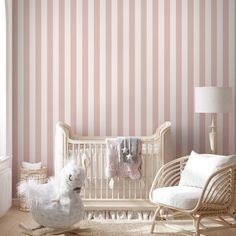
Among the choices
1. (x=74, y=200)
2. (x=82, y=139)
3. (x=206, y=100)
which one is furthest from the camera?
(x=82, y=139)

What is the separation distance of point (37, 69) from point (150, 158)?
4.99 ft

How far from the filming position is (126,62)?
542cm

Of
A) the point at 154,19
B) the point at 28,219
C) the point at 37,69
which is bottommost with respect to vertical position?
the point at 28,219

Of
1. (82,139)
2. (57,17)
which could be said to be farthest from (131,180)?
(57,17)

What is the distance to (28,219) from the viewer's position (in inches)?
189

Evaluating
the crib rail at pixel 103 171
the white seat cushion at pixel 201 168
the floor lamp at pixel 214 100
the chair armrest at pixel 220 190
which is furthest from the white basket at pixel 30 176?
the chair armrest at pixel 220 190

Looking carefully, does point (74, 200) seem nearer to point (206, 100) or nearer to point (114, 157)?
point (114, 157)

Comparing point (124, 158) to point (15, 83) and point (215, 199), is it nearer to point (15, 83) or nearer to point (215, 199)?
point (215, 199)

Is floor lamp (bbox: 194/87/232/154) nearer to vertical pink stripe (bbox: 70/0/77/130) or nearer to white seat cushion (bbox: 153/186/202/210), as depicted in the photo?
white seat cushion (bbox: 153/186/202/210)

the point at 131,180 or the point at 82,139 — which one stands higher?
the point at 82,139

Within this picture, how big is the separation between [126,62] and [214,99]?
1164 mm

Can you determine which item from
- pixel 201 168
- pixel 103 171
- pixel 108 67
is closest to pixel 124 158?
pixel 103 171

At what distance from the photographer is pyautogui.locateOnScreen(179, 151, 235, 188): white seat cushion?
4172 millimetres

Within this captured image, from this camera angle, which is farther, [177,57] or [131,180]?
[177,57]
